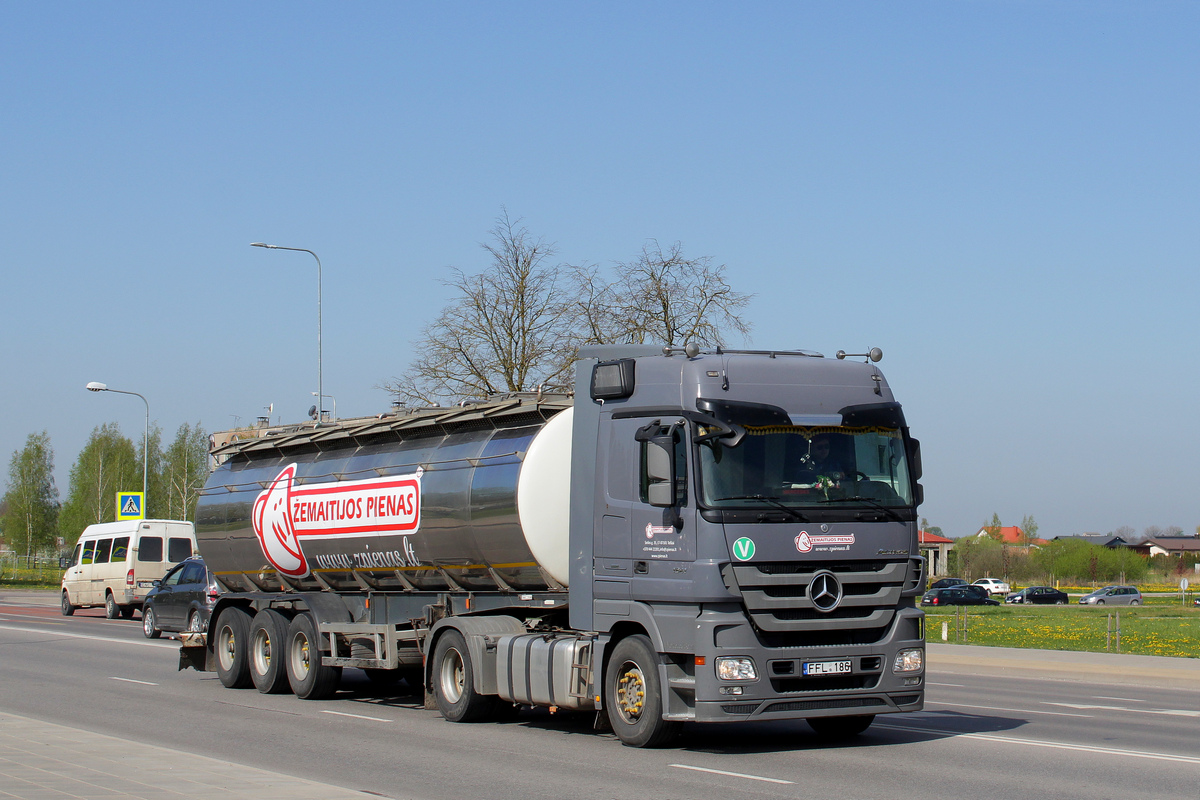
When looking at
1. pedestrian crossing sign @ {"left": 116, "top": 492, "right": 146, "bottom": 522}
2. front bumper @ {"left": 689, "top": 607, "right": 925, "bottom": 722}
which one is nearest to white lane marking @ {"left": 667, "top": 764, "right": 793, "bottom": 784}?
front bumper @ {"left": 689, "top": 607, "right": 925, "bottom": 722}

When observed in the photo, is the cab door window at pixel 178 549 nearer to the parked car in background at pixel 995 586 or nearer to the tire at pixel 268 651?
the tire at pixel 268 651

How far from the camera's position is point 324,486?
1672cm

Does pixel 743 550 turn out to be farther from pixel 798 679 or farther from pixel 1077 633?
pixel 1077 633

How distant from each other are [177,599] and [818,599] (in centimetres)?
2012

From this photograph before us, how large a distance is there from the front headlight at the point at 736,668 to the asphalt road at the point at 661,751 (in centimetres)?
70

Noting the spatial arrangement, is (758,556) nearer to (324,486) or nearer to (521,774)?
(521,774)

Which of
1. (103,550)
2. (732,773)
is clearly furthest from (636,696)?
(103,550)

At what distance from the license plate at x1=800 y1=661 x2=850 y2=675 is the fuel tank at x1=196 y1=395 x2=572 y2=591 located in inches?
114

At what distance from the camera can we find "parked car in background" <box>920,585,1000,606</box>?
6962 centimetres

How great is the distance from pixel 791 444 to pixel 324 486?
24.9 ft

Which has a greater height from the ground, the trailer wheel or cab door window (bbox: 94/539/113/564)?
cab door window (bbox: 94/539/113/564)

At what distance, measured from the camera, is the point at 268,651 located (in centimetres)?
1745

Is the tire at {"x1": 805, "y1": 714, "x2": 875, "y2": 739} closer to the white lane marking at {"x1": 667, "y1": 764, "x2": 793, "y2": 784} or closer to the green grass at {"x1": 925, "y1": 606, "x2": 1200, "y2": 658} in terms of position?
the white lane marking at {"x1": 667, "y1": 764, "x2": 793, "y2": 784}

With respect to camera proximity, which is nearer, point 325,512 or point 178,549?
point 325,512
